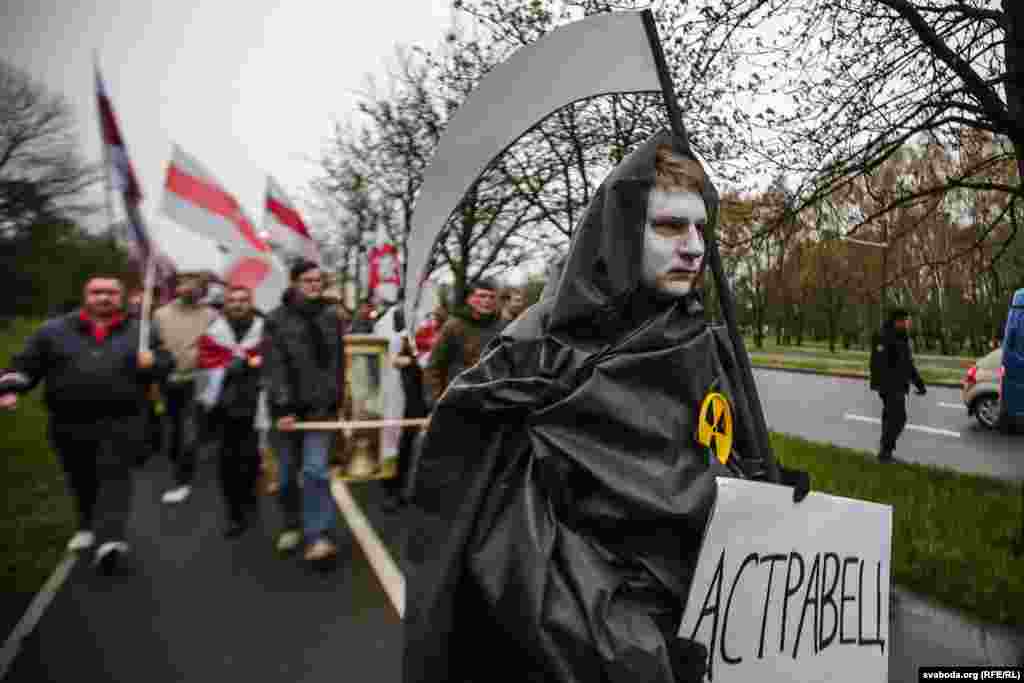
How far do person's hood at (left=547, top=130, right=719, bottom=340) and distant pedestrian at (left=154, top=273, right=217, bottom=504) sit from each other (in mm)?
5823

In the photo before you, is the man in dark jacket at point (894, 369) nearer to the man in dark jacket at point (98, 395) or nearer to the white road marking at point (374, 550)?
the white road marking at point (374, 550)

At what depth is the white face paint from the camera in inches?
59.9

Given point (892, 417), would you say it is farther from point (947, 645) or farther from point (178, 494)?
point (178, 494)

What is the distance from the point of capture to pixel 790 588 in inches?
55.8

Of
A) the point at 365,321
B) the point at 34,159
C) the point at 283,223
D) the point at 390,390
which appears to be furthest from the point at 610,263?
the point at 365,321

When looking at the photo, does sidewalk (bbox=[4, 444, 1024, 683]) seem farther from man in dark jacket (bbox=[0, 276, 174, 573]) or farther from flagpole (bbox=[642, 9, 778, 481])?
flagpole (bbox=[642, 9, 778, 481])

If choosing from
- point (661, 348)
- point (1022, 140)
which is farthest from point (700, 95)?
point (661, 348)

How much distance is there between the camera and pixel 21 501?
6254 mm

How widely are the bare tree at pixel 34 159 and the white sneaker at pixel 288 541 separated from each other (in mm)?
4406

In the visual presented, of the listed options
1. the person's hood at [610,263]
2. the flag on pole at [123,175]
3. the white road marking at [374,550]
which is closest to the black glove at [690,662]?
the person's hood at [610,263]

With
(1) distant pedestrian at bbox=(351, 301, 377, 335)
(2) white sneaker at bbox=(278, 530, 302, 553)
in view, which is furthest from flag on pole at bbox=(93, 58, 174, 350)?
(1) distant pedestrian at bbox=(351, 301, 377, 335)

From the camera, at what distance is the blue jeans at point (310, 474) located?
4.62m

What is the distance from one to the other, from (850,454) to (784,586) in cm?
70

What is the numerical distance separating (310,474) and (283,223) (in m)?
5.43
